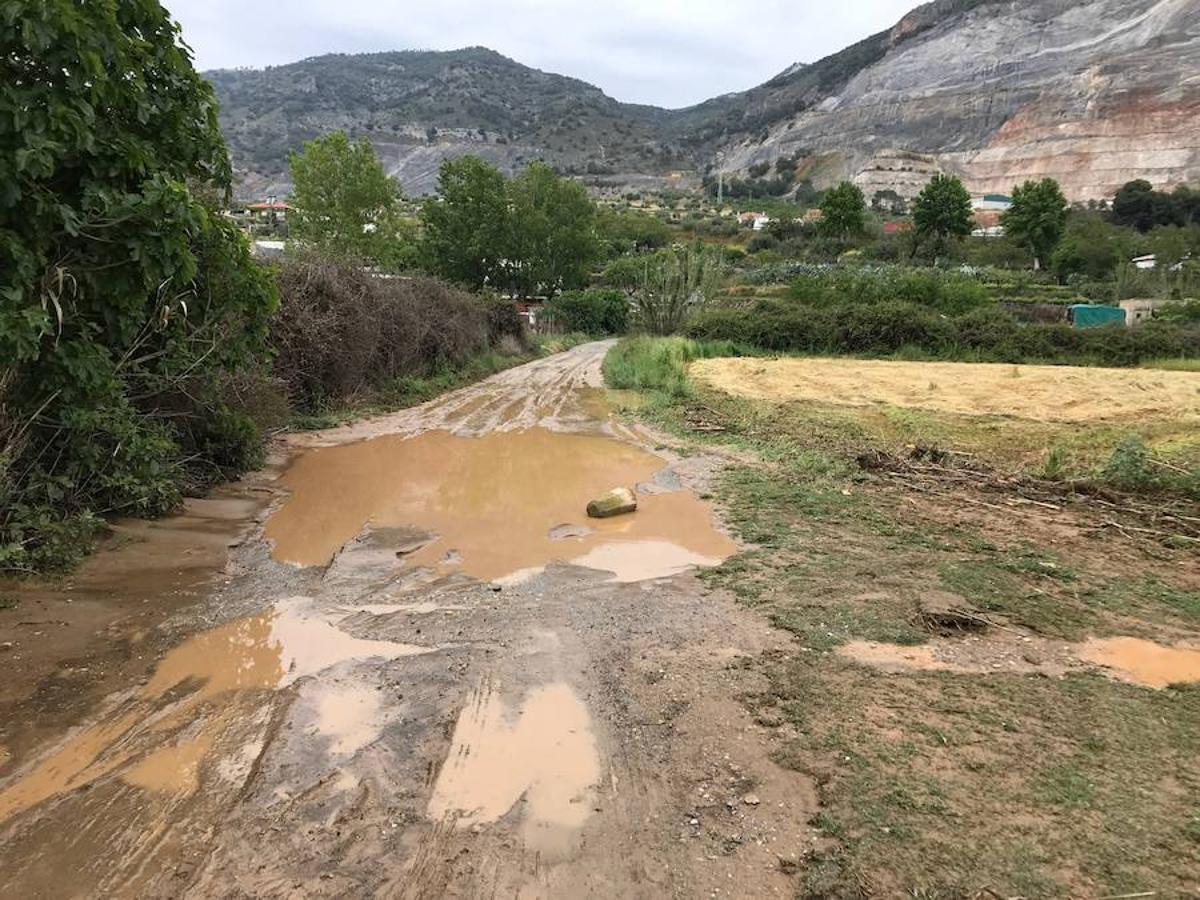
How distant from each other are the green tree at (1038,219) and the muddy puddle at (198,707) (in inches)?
2265

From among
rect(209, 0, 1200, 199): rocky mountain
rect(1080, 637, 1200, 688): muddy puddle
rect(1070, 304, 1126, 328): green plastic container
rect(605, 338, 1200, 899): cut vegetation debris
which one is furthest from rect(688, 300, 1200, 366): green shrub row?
rect(209, 0, 1200, 199): rocky mountain

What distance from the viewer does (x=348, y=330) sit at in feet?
45.4

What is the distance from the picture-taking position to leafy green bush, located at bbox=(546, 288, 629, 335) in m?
43.0

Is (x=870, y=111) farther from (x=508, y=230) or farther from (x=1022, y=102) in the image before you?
(x=508, y=230)

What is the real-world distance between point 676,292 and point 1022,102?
10266 centimetres

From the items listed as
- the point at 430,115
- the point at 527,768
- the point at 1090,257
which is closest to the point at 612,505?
the point at 527,768

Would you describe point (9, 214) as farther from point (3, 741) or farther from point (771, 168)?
point (771, 168)

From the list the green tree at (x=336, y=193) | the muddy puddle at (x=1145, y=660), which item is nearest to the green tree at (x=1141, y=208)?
the green tree at (x=336, y=193)

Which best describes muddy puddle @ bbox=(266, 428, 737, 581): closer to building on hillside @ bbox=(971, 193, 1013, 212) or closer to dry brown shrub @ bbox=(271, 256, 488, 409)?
dry brown shrub @ bbox=(271, 256, 488, 409)

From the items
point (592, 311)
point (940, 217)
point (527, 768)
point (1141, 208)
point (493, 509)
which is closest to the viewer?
point (527, 768)

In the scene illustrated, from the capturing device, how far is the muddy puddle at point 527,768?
3043 millimetres

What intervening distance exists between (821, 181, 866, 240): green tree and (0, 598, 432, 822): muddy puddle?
202 ft

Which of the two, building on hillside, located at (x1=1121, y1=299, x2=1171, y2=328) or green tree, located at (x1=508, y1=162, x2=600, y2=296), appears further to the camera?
green tree, located at (x1=508, y1=162, x2=600, y2=296)

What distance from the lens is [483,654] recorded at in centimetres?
454
